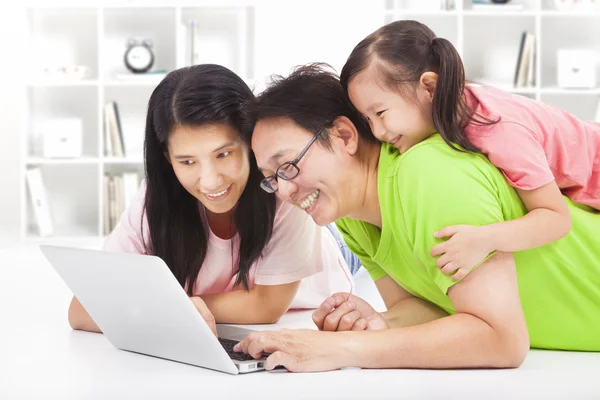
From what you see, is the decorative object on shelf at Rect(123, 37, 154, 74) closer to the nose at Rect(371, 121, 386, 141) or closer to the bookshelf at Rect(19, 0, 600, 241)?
the bookshelf at Rect(19, 0, 600, 241)

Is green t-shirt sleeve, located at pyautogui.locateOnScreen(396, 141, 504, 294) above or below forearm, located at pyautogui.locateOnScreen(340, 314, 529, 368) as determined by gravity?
above

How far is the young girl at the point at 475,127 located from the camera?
4.56ft

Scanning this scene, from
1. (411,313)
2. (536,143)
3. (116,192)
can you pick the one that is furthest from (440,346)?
(116,192)

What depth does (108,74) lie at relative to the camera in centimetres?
518

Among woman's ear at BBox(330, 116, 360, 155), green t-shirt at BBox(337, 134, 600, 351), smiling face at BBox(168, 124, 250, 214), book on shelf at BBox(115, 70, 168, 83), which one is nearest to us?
green t-shirt at BBox(337, 134, 600, 351)

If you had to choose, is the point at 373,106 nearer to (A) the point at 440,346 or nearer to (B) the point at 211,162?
(B) the point at 211,162

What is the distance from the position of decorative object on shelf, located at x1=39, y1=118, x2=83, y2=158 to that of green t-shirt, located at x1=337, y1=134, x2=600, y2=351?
3.47 m

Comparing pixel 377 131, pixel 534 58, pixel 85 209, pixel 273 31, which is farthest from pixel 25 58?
pixel 377 131

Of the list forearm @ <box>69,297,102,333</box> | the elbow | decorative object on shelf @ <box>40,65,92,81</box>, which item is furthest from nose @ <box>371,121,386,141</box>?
decorative object on shelf @ <box>40,65,92,81</box>

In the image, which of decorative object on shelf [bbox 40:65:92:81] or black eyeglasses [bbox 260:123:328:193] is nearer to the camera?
black eyeglasses [bbox 260:123:328:193]

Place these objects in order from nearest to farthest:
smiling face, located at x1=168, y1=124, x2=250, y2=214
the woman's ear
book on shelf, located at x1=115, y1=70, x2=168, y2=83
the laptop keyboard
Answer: the laptop keyboard < the woman's ear < smiling face, located at x1=168, y1=124, x2=250, y2=214 < book on shelf, located at x1=115, y1=70, x2=168, y2=83

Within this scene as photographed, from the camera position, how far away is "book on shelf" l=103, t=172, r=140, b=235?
4832 millimetres

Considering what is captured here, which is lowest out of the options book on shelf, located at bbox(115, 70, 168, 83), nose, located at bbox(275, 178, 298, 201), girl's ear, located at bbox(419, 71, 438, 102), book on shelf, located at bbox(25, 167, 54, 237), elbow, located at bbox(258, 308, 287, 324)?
book on shelf, located at bbox(25, 167, 54, 237)

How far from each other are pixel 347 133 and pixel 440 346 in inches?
17.6
